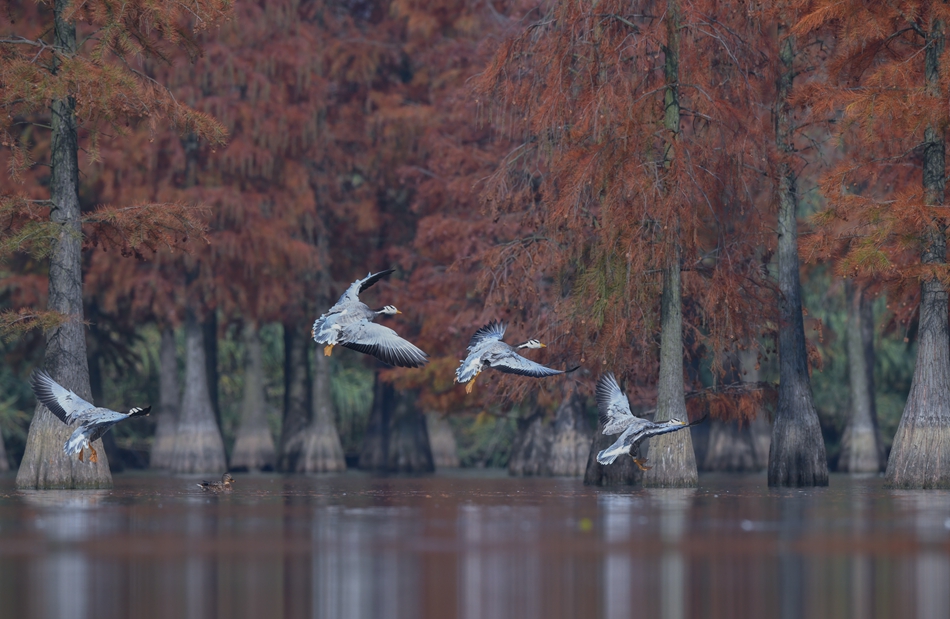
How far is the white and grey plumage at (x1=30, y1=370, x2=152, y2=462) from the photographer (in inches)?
1166

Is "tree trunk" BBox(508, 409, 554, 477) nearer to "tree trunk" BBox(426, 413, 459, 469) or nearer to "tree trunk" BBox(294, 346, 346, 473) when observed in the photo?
"tree trunk" BBox(294, 346, 346, 473)

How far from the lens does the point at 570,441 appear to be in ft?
158

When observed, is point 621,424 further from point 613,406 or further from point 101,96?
point 101,96

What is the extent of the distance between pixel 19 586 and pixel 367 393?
149ft

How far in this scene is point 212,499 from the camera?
96.2 ft

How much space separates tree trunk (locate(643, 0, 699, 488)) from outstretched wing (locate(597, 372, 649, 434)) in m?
1.50

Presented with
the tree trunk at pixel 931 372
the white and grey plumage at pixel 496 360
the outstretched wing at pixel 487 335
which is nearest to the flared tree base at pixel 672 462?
the tree trunk at pixel 931 372

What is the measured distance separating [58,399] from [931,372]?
16237 millimetres

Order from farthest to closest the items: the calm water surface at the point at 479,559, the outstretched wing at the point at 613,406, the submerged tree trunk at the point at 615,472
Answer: the submerged tree trunk at the point at 615,472
the outstretched wing at the point at 613,406
the calm water surface at the point at 479,559

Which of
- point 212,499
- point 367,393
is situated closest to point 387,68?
point 367,393

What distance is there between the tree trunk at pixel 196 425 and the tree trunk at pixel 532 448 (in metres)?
8.77

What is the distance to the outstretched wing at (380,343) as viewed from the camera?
26.1 meters

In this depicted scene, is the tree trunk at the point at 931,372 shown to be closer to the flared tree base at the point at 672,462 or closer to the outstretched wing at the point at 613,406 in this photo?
the flared tree base at the point at 672,462

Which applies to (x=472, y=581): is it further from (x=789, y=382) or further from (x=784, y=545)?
(x=789, y=382)
